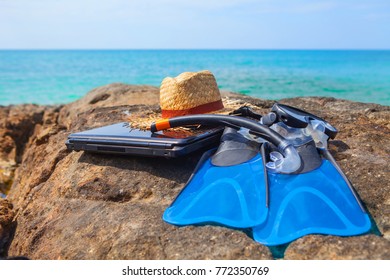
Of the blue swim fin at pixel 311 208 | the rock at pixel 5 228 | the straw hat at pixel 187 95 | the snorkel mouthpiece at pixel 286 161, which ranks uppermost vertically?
the straw hat at pixel 187 95

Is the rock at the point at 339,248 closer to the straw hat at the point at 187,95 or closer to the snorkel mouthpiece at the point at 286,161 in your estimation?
the snorkel mouthpiece at the point at 286,161

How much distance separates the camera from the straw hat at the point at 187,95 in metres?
3.09

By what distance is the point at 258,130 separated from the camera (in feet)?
8.54

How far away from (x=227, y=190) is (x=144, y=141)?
652 mm

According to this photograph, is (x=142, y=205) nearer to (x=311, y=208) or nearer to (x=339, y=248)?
(x=311, y=208)

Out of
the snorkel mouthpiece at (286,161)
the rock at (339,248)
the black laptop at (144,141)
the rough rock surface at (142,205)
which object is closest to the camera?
the rock at (339,248)

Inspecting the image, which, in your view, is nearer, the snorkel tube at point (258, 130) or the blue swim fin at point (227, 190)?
the blue swim fin at point (227, 190)

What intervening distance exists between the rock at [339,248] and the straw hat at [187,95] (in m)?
1.38

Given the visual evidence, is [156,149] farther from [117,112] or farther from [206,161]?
[117,112]

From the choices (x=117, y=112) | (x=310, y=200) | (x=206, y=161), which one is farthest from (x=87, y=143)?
(x=310, y=200)

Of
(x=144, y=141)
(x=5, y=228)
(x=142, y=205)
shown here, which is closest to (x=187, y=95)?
(x=144, y=141)

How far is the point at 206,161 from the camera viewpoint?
268 centimetres

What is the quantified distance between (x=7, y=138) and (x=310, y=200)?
5.62 metres

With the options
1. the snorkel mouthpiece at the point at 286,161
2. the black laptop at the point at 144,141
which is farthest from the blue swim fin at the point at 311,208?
the black laptop at the point at 144,141
